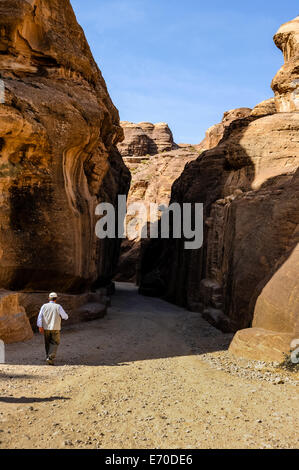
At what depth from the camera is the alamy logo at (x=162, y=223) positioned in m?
16.5

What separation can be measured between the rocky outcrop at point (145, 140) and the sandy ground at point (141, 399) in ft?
150

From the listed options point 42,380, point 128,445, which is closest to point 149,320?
point 42,380

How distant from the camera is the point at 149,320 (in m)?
13.4

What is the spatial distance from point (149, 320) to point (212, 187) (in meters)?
7.17

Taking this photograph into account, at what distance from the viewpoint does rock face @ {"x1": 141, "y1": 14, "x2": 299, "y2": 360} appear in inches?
308

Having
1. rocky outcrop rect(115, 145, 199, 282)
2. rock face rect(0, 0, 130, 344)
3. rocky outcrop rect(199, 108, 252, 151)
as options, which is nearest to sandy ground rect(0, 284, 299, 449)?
rock face rect(0, 0, 130, 344)

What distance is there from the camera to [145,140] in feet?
180

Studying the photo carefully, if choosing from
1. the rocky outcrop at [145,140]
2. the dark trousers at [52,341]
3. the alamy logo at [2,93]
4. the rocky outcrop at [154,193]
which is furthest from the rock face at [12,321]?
the rocky outcrop at [145,140]

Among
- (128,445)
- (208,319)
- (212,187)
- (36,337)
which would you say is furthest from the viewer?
(212,187)

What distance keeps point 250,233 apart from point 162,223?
14.5 meters

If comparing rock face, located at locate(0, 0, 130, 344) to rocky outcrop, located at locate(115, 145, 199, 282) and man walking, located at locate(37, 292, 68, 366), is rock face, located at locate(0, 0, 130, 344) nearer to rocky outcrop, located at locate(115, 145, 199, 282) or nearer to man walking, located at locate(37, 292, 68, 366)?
man walking, located at locate(37, 292, 68, 366)

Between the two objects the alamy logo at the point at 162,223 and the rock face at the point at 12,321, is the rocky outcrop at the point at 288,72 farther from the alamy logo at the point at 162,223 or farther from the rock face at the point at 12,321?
the rock face at the point at 12,321

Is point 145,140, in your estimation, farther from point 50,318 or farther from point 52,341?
point 52,341

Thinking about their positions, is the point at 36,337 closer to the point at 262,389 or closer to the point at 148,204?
the point at 262,389
